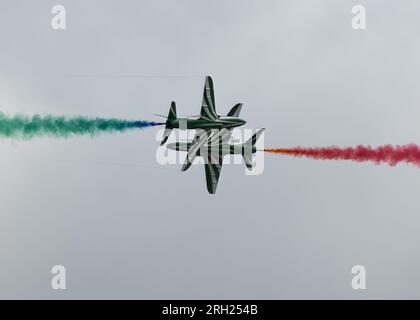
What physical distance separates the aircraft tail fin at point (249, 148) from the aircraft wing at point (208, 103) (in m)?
3.84

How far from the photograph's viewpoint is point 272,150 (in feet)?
211

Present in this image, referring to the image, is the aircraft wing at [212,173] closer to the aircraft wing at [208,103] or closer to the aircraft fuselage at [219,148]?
the aircraft fuselage at [219,148]

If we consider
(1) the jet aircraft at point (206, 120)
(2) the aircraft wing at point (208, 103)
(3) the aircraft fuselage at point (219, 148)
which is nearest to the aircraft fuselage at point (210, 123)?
(1) the jet aircraft at point (206, 120)

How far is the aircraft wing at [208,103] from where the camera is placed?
62.6m

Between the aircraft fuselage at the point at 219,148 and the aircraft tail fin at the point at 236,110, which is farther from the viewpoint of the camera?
the aircraft tail fin at the point at 236,110

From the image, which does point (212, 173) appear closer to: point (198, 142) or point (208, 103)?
point (198, 142)

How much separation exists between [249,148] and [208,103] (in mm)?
5291

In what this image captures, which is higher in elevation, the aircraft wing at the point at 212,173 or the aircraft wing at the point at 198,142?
the aircraft wing at the point at 198,142

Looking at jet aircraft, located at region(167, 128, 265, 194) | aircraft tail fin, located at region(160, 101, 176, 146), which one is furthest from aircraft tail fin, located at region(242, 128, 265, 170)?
aircraft tail fin, located at region(160, 101, 176, 146)

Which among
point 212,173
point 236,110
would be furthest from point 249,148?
point 212,173

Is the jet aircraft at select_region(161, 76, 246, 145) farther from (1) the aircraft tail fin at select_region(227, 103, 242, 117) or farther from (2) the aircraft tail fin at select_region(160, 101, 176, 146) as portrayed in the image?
(1) the aircraft tail fin at select_region(227, 103, 242, 117)

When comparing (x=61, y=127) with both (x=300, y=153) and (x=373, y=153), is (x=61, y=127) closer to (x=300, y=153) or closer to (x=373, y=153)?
(x=300, y=153)

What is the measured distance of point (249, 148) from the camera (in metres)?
64.2

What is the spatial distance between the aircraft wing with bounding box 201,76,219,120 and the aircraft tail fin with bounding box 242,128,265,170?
3.84m
